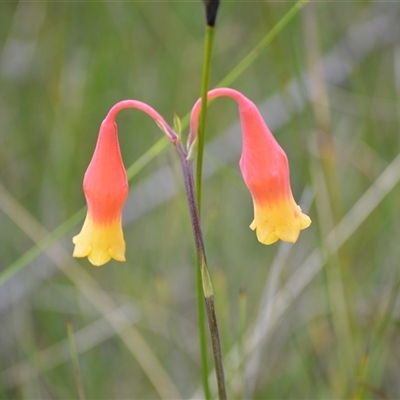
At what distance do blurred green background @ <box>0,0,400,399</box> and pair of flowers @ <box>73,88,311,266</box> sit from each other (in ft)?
1.30

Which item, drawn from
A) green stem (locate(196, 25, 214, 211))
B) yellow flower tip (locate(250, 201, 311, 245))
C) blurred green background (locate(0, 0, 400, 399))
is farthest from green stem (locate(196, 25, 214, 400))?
blurred green background (locate(0, 0, 400, 399))

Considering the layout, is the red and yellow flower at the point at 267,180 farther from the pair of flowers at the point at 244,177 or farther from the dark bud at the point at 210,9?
the dark bud at the point at 210,9

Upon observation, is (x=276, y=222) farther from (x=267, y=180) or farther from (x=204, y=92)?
(x=204, y=92)

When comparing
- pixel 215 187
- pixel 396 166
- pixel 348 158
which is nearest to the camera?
pixel 396 166

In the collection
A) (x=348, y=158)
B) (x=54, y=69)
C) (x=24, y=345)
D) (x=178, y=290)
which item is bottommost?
(x=178, y=290)

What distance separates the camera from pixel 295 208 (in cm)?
101

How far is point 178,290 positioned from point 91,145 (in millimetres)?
828

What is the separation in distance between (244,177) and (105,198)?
0.74 feet

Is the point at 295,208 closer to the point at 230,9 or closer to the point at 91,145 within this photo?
the point at 91,145

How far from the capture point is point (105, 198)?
100 cm

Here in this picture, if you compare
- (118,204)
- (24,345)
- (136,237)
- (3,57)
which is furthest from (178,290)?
(118,204)

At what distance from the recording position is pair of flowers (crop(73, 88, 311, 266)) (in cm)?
94

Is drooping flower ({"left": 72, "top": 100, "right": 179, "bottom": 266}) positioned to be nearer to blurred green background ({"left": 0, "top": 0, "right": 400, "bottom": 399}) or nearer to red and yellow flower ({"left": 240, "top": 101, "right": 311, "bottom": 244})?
red and yellow flower ({"left": 240, "top": 101, "right": 311, "bottom": 244})

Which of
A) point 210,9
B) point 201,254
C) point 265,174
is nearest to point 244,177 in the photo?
point 265,174
